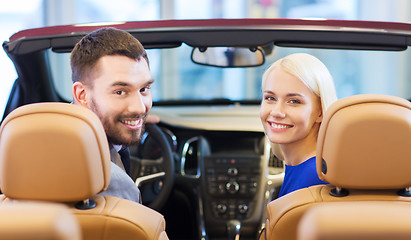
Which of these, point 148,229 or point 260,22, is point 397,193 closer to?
point 148,229

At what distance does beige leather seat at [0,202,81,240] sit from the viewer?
3.91 feet

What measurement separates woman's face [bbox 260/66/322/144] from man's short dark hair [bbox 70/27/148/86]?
1.83 ft

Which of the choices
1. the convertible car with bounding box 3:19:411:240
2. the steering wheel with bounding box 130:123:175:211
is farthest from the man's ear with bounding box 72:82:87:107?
the steering wheel with bounding box 130:123:175:211

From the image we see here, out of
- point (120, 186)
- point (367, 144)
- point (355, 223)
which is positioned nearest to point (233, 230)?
point (120, 186)

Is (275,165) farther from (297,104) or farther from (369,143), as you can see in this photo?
(369,143)

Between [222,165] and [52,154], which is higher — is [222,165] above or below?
below

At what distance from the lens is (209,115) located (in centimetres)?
410

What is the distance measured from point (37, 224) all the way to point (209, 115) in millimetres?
2935

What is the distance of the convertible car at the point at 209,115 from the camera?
8.31 feet

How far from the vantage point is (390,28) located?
243cm

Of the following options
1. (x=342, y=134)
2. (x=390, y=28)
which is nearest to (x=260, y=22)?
(x=390, y=28)

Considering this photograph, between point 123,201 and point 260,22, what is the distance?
1.07 metres

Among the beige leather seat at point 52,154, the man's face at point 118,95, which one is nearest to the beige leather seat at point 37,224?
the beige leather seat at point 52,154

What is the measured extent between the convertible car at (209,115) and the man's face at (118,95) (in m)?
0.44
